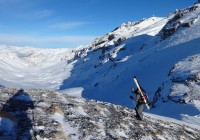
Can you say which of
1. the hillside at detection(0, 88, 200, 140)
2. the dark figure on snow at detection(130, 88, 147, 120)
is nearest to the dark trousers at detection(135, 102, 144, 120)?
the dark figure on snow at detection(130, 88, 147, 120)

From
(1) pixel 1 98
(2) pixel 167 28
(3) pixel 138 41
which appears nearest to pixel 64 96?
(1) pixel 1 98

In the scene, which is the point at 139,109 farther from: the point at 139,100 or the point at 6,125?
the point at 6,125

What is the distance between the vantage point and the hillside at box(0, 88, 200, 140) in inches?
594

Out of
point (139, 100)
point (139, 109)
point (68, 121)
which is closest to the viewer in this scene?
point (68, 121)

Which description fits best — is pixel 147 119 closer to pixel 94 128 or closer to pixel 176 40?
pixel 94 128

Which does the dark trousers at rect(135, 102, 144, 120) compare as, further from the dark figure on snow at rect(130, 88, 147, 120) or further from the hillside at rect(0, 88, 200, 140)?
the hillside at rect(0, 88, 200, 140)

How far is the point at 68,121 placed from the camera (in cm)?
1664

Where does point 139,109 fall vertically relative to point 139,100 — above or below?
below

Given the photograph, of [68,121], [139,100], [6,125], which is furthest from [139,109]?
[6,125]

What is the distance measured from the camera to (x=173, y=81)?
64750 mm

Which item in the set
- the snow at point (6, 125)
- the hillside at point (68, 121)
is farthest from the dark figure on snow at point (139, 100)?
the snow at point (6, 125)

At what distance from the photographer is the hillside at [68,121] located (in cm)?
1509

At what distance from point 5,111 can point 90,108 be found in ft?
16.8

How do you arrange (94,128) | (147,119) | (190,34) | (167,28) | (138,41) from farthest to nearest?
1. (138,41)
2. (167,28)
3. (190,34)
4. (147,119)
5. (94,128)
